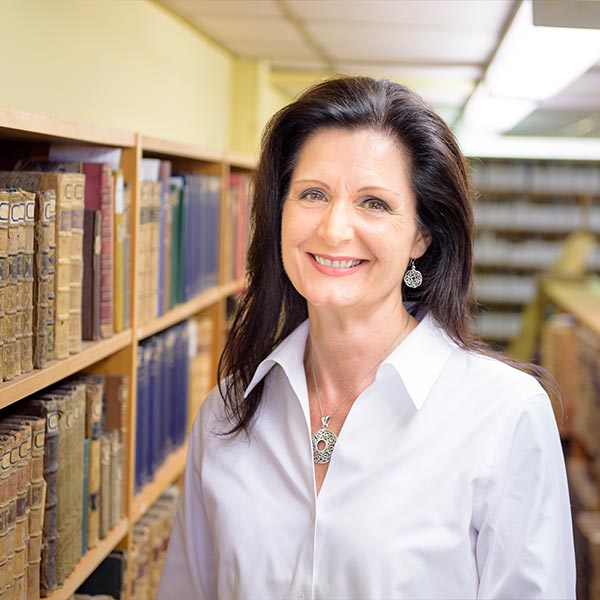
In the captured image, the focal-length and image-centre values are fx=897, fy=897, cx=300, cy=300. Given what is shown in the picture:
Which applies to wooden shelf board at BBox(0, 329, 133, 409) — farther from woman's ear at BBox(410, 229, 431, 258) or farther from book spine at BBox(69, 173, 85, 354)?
woman's ear at BBox(410, 229, 431, 258)

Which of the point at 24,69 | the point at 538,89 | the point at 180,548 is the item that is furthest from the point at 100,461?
the point at 538,89

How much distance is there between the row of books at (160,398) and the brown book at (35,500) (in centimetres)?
73

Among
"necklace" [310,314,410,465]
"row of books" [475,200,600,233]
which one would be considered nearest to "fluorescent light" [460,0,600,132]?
"necklace" [310,314,410,465]

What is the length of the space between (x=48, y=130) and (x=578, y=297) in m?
4.74

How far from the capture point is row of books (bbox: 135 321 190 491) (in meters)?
2.42

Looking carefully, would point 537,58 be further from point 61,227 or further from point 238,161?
point 61,227

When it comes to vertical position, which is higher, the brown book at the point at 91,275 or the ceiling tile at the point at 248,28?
the ceiling tile at the point at 248,28

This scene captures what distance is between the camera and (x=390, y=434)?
1486 millimetres

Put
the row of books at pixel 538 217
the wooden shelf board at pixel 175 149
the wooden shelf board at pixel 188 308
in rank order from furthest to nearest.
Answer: the row of books at pixel 538 217 → the wooden shelf board at pixel 188 308 → the wooden shelf board at pixel 175 149

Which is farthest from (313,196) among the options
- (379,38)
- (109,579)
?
(379,38)

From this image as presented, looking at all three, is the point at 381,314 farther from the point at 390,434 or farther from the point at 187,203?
the point at 187,203

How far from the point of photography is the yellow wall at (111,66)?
210cm

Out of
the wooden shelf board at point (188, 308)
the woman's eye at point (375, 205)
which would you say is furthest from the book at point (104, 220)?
the woman's eye at point (375, 205)

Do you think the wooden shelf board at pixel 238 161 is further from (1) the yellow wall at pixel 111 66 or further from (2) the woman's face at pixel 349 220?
(2) the woman's face at pixel 349 220
